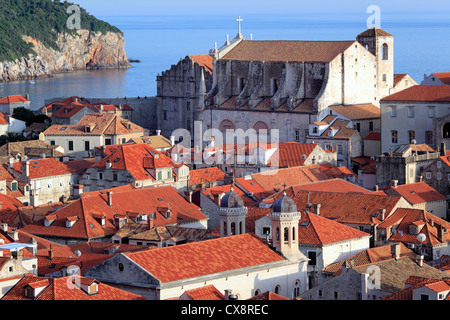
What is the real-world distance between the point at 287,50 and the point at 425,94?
13.5 meters

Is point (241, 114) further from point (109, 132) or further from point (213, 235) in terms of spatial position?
point (213, 235)

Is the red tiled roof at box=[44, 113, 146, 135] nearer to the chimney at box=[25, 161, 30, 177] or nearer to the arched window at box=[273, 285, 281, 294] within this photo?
the chimney at box=[25, 161, 30, 177]

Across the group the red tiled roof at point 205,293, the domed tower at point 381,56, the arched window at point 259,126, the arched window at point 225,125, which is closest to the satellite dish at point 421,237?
the red tiled roof at point 205,293

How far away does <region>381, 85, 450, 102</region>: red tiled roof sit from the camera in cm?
7288

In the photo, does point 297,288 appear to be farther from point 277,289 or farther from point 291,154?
point 291,154

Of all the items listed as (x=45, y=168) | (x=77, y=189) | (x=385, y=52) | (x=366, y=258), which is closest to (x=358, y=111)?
(x=385, y=52)

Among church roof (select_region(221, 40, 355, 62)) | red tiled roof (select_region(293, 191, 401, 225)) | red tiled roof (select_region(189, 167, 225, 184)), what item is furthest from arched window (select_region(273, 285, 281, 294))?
church roof (select_region(221, 40, 355, 62))

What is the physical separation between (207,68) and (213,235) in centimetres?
4520

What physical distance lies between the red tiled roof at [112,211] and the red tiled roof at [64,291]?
13201 mm

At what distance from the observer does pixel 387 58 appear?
84125 millimetres

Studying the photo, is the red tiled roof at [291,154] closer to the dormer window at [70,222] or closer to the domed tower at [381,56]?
the domed tower at [381,56]

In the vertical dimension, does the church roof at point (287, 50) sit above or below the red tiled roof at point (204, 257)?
above

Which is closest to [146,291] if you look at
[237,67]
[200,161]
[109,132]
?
[200,161]

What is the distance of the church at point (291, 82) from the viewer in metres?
80.7
